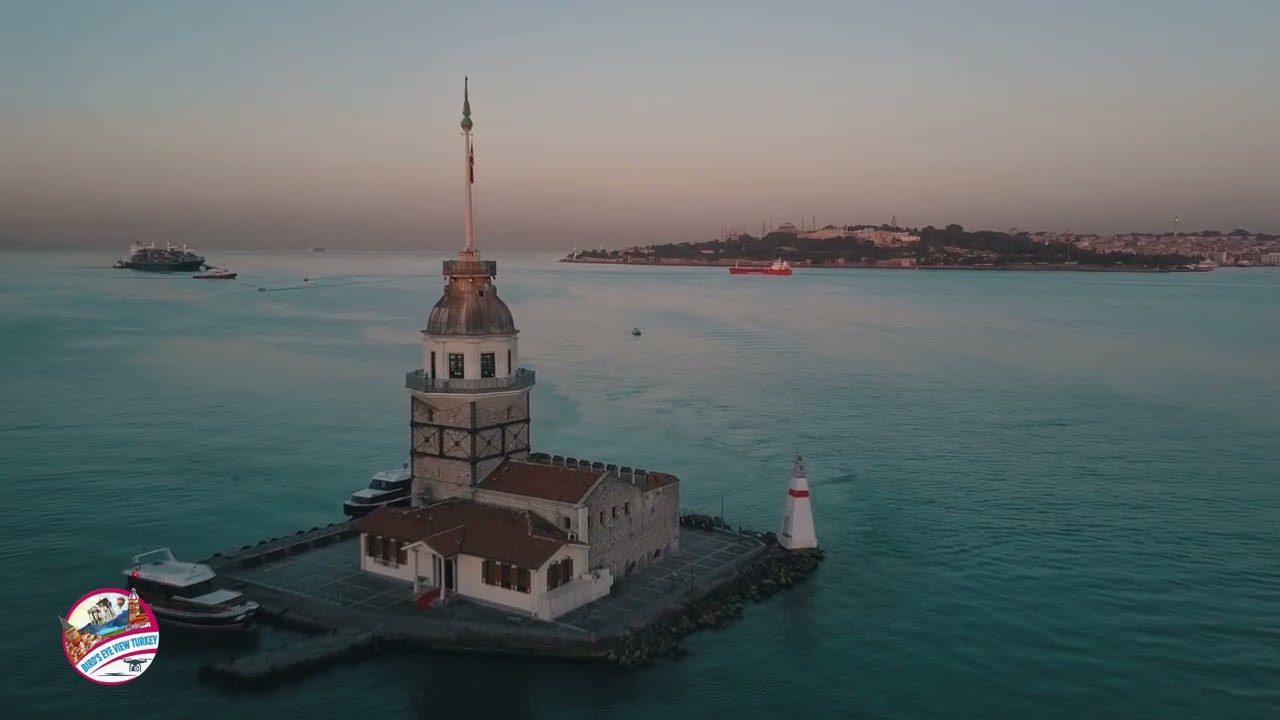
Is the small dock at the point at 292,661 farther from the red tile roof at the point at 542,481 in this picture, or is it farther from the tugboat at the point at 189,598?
Answer: the red tile roof at the point at 542,481

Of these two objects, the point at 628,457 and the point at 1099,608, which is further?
the point at 628,457

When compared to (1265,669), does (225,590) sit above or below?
above

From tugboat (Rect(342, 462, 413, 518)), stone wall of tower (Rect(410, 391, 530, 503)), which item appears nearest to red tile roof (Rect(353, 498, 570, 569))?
stone wall of tower (Rect(410, 391, 530, 503))

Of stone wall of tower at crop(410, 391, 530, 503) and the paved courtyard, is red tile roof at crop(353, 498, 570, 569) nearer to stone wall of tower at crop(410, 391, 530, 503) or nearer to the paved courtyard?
stone wall of tower at crop(410, 391, 530, 503)

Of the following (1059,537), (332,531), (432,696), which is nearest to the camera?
(432,696)

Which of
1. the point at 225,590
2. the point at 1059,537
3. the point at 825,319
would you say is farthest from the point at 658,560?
the point at 825,319

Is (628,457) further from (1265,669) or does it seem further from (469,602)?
(1265,669)

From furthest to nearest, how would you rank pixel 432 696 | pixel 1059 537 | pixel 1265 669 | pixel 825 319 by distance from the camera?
pixel 825 319 → pixel 1059 537 → pixel 1265 669 → pixel 432 696
